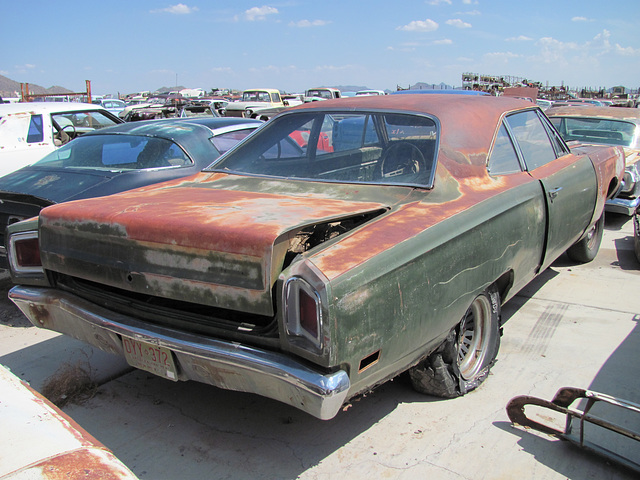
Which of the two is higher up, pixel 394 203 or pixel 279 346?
pixel 394 203

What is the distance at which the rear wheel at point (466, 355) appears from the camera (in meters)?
2.77

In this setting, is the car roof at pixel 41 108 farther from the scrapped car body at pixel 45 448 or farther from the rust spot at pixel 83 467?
the rust spot at pixel 83 467

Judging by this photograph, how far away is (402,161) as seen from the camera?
124 inches

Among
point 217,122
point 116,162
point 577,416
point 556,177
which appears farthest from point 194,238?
point 217,122

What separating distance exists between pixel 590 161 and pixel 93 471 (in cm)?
431

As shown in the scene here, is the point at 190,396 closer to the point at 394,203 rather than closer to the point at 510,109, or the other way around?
the point at 394,203

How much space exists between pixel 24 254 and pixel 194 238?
1275 mm

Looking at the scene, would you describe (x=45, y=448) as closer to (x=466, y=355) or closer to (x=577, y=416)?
(x=577, y=416)

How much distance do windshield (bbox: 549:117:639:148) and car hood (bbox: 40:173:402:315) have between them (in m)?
5.97

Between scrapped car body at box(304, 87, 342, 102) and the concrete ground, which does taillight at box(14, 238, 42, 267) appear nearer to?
the concrete ground

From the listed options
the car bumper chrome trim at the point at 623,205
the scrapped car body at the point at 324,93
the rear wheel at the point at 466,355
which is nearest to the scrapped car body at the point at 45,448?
the rear wheel at the point at 466,355

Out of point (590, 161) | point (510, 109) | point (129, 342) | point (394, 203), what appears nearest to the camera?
point (129, 342)

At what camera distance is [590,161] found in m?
4.46

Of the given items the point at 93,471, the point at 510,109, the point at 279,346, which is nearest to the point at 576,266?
the point at 510,109
